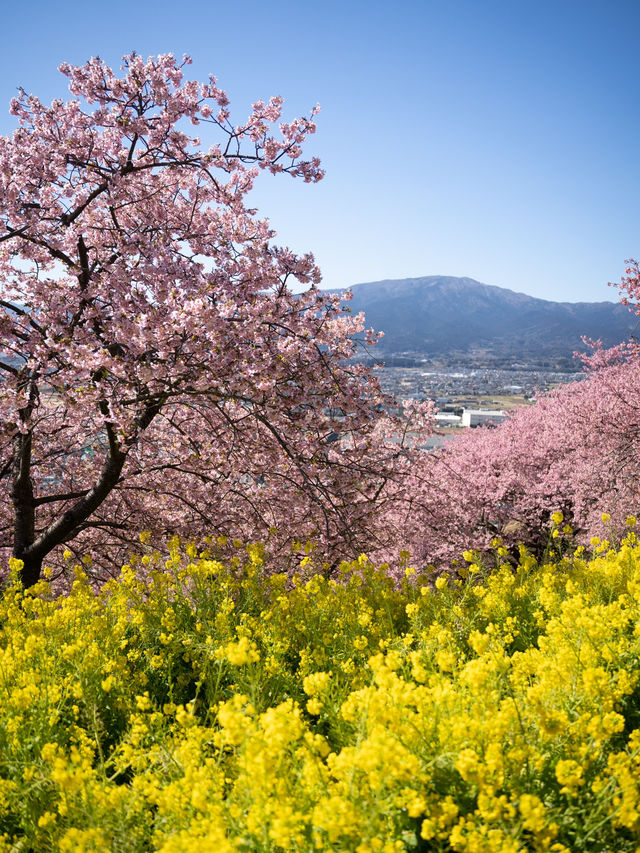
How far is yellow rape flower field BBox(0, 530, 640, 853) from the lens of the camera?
2.17m

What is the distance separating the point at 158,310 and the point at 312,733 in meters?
4.09

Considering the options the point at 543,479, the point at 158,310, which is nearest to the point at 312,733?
the point at 158,310

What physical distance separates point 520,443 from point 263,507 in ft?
33.0

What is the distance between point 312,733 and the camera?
10.4ft

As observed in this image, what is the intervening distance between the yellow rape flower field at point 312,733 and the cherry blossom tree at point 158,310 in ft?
6.40

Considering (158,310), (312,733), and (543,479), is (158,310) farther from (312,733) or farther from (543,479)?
(543,479)

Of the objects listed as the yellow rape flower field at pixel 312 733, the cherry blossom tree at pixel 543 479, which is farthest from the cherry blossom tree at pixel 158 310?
the cherry blossom tree at pixel 543 479

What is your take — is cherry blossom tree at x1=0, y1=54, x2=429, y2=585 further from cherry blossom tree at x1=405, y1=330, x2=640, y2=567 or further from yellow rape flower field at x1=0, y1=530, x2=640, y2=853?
cherry blossom tree at x1=405, y1=330, x2=640, y2=567

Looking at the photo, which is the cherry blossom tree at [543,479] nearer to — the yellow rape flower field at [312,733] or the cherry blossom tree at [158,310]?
the cherry blossom tree at [158,310]

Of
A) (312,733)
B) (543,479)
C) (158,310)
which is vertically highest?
(158,310)

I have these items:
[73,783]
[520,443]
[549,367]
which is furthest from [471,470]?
[549,367]

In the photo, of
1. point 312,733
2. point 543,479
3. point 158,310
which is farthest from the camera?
point 543,479

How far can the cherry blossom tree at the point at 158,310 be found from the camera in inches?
225

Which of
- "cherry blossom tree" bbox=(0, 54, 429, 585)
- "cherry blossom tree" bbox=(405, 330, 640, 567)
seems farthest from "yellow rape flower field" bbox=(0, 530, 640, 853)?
"cherry blossom tree" bbox=(405, 330, 640, 567)
